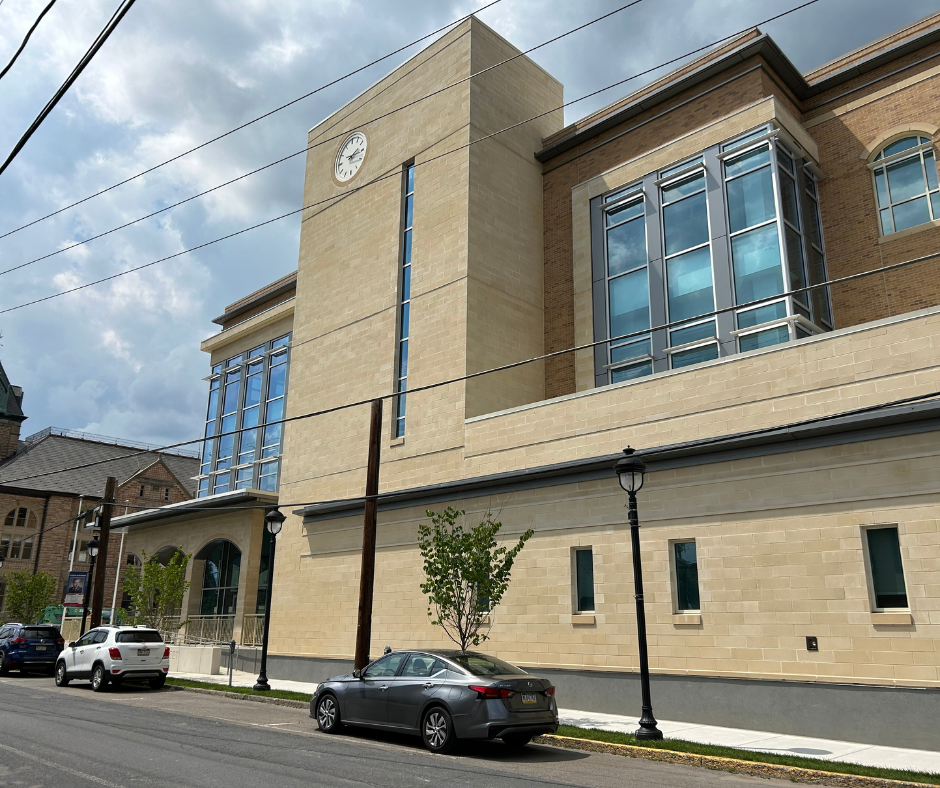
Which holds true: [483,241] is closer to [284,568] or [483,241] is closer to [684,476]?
[684,476]

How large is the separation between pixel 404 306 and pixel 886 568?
1482 cm

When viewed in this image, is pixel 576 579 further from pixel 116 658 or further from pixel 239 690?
pixel 116 658

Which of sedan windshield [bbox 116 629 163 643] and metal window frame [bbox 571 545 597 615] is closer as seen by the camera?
metal window frame [bbox 571 545 597 615]

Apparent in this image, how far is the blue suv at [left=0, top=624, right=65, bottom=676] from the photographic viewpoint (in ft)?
80.8

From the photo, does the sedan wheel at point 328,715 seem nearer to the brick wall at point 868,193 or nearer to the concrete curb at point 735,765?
the concrete curb at point 735,765

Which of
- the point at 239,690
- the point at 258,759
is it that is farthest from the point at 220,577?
the point at 258,759

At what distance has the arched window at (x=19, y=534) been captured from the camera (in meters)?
52.0

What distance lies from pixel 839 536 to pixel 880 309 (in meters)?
7.53

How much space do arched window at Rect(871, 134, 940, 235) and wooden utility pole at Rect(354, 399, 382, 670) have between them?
13.0 meters

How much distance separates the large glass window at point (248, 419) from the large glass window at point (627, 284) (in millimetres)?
13642

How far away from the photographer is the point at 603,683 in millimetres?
16078

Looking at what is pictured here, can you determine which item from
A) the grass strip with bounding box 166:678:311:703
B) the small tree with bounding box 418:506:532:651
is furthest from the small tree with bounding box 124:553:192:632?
the small tree with bounding box 418:506:532:651

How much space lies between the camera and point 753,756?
10773 mm

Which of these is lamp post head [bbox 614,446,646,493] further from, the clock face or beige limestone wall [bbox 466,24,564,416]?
the clock face
